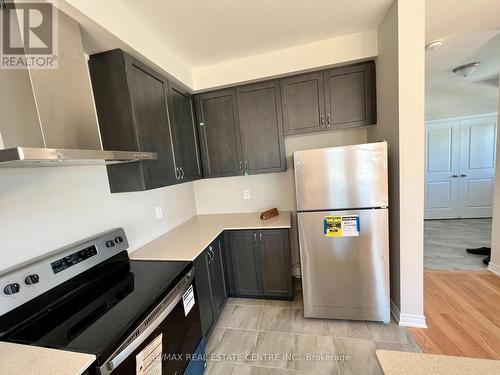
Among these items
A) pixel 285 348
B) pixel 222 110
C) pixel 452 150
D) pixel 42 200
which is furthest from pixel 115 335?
pixel 452 150

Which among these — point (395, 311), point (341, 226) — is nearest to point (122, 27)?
point (341, 226)

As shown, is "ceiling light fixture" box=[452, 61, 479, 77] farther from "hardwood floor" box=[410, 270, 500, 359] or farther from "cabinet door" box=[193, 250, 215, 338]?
"cabinet door" box=[193, 250, 215, 338]

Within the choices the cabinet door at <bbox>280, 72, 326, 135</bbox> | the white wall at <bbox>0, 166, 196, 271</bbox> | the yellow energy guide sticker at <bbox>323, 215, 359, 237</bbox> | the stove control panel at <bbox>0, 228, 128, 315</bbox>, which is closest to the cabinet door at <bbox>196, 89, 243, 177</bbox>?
the cabinet door at <bbox>280, 72, 326, 135</bbox>

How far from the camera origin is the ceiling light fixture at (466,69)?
2500 mm

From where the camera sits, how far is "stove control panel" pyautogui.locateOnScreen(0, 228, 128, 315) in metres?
0.92

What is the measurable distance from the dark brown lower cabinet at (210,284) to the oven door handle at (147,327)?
0.22m

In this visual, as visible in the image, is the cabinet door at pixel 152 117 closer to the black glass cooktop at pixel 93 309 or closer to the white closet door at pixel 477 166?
the black glass cooktop at pixel 93 309

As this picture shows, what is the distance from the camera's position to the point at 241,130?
229 centimetres

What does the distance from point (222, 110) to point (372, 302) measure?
234 centimetres

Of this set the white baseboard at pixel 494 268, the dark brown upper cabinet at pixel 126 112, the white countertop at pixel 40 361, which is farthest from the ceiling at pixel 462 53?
the white countertop at pixel 40 361

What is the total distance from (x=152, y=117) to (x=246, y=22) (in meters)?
1.05

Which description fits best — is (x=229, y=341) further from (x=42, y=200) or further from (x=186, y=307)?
(x=42, y=200)

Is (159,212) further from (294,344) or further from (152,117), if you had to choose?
(294,344)

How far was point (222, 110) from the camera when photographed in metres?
2.32
